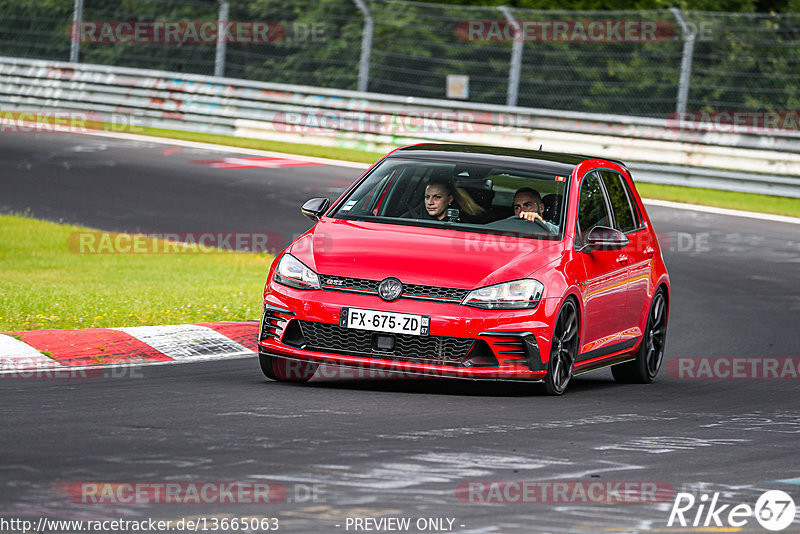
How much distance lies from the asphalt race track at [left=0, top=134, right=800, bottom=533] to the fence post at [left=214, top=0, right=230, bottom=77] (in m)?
16.2

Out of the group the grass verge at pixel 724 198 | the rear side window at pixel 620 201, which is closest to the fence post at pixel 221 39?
the grass verge at pixel 724 198

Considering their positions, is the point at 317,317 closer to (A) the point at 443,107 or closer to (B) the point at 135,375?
(B) the point at 135,375

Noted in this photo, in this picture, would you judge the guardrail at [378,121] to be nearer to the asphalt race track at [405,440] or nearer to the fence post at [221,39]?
the fence post at [221,39]

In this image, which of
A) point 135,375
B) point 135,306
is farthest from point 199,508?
point 135,306

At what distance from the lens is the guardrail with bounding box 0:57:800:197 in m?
23.1

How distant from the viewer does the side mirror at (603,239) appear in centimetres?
959

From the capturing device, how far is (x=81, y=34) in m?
29.7

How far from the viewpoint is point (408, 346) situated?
28.2 feet

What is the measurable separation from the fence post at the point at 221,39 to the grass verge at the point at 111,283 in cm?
994

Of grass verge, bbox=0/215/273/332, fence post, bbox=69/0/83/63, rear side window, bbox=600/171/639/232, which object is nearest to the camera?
rear side window, bbox=600/171/639/232

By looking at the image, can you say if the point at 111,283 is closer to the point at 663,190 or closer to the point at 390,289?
the point at 390,289

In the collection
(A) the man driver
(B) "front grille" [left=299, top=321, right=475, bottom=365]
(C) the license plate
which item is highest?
(A) the man driver

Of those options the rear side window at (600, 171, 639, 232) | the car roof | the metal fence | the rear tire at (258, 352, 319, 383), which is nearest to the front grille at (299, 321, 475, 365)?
the rear tire at (258, 352, 319, 383)

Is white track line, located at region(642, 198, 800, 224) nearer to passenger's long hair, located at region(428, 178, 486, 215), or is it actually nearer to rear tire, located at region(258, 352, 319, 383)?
passenger's long hair, located at region(428, 178, 486, 215)
